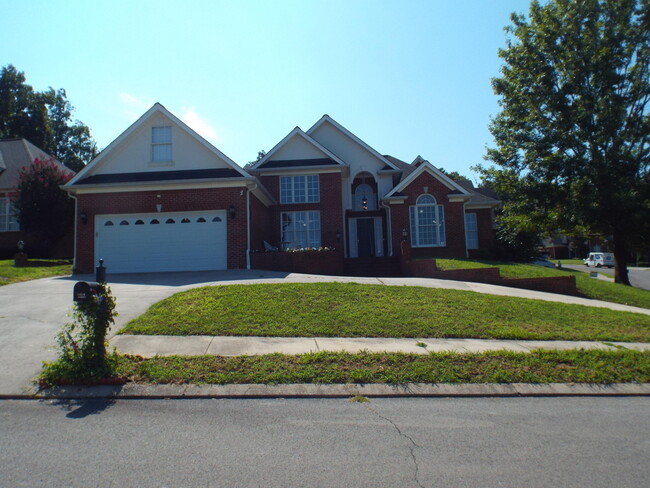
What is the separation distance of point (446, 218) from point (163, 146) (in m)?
13.1

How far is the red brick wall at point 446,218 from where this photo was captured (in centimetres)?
2066

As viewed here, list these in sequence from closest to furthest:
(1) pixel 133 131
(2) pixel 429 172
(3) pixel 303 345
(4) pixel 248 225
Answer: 1. (3) pixel 303 345
2. (4) pixel 248 225
3. (1) pixel 133 131
4. (2) pixel 429 172

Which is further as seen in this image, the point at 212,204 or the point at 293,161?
the point at 293,161

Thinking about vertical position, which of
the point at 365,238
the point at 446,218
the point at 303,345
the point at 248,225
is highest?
the point at 446,218

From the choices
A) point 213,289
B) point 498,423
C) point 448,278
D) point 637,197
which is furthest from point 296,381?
point 637,197

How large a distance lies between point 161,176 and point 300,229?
686cm

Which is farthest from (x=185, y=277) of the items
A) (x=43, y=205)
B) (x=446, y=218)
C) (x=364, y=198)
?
(x=446, y=218)

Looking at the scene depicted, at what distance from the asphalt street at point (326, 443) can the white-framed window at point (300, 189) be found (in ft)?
53.0

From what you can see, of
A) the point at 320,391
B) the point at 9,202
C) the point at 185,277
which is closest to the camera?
the point at 320,391

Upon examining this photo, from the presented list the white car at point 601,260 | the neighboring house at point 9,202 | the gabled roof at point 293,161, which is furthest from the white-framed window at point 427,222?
the white car at point 601,260

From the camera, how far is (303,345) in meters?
6.84

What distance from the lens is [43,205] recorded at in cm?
2052

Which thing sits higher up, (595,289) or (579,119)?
(579,119)

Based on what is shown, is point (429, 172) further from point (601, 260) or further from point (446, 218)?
point (601, 260)
